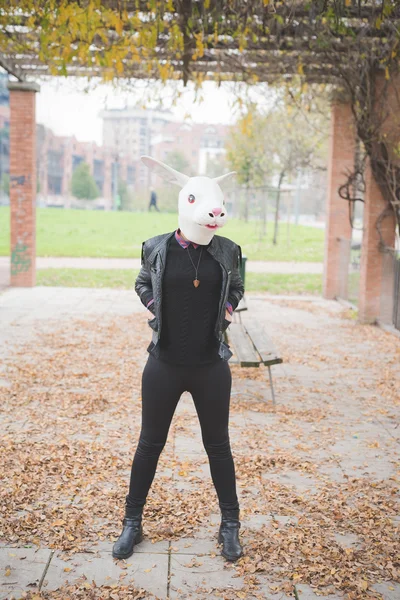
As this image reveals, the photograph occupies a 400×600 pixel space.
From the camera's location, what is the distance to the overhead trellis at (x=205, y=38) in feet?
26.1

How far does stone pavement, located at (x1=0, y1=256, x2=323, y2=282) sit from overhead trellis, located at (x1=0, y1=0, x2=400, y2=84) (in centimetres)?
677

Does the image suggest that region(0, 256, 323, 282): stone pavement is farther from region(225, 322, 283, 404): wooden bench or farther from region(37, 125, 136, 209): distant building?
region(37, 125, 136, 209): distant building

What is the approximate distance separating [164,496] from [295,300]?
34.7 feet

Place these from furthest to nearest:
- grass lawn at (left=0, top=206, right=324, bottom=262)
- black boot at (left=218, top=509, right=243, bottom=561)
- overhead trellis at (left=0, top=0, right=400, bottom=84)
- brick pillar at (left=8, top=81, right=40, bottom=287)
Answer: grass lawn at (left=0, top=206, right=324, bottom=262), brick pillar at (left=8, top=81, right=40, bottom=287), overhead trellis at (left=0, top=0, right=400, bottom=84), black boot at (left=218, top=509, right=243, bottom=561)

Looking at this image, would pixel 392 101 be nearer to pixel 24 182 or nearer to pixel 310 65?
pixel 310 65

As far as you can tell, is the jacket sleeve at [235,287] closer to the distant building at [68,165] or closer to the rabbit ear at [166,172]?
the rabbit ear at [166,172]

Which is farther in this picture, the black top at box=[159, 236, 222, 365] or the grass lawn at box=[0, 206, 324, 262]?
the grass lawn at box=[0, 206, 324, 262]

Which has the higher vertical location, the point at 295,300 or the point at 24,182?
the point at 24,182

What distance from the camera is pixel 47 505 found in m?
4.60

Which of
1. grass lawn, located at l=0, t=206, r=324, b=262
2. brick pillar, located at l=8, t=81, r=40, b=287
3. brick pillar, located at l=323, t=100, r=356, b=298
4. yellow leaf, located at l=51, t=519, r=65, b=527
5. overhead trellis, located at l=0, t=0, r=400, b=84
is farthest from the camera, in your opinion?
grass lawn, located at l=0, t=206, r=324, b=262

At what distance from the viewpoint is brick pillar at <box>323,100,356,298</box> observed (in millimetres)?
14336

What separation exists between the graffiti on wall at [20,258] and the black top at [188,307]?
11.9 meters

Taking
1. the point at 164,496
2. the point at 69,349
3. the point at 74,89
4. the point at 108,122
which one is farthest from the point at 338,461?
the point at 108,122

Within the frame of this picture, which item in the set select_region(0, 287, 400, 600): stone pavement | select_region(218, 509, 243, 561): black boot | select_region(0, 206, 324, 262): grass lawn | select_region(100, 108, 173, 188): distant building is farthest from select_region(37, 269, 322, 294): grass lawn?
select_region(100, 108, 173, 188): distant building
